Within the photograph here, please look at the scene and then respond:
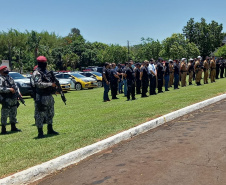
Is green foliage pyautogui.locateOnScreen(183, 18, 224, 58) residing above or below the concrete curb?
above

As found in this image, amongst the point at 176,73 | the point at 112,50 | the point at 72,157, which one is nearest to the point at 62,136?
the point at 72,157

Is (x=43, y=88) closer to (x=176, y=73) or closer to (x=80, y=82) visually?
(x=176, y=73)

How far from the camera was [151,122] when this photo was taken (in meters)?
8.28

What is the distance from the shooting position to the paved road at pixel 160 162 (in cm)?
455

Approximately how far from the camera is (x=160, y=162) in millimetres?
5270

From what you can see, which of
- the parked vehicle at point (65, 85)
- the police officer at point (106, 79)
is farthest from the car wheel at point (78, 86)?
the police officer at point (106, 79)

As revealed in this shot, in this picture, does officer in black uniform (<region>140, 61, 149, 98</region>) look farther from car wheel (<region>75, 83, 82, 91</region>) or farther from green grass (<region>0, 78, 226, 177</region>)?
car wheel (<region>75, 83, 82, 91</region>)

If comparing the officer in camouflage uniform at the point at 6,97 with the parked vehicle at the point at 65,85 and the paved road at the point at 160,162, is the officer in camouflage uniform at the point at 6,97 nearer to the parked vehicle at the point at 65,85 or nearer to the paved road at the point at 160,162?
the paved road at the point at 160,162

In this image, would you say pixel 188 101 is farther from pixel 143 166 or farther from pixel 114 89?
pixel 143 166

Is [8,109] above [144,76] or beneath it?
beneath

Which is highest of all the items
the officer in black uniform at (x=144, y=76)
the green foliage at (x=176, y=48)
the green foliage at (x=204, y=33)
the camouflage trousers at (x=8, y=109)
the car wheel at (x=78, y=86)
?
the green foliage at (x=204, y=33)

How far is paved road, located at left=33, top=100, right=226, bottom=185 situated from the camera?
4550 millimetres

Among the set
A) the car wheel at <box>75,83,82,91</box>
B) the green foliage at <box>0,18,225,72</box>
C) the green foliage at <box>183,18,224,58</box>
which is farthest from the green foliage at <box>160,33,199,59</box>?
the car wheel at <box>75,83,82,91</box>

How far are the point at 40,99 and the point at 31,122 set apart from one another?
3659 mm
